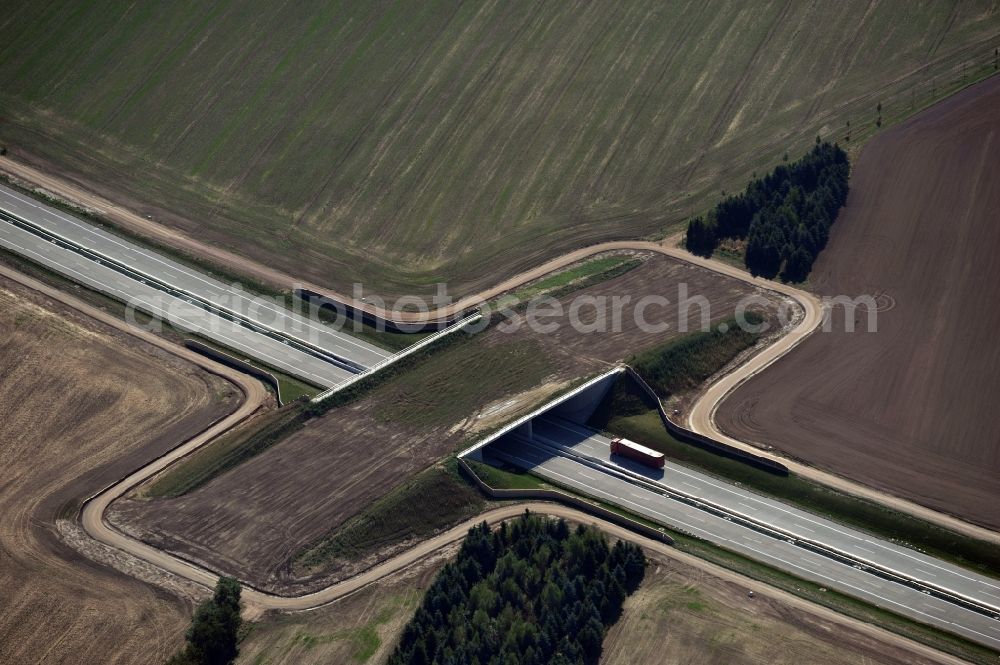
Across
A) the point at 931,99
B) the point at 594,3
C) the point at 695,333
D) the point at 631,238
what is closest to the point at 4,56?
the point at 594,3

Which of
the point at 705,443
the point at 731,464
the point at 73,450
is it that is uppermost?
the point at 705,443

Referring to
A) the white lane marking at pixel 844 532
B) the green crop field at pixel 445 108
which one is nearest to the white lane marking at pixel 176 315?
the green crop field at pixel 445 108

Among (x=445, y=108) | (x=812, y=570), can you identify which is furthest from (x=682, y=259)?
(x=812, y=570)

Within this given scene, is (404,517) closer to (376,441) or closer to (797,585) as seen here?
(376,441)

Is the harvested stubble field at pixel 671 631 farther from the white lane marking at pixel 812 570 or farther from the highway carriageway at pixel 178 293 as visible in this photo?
the highway carriageway at pixel 178 293

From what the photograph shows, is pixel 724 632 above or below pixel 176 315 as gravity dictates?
below

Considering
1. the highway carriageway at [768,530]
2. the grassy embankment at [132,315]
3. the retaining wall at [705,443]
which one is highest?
the retaining wall at [705,443]

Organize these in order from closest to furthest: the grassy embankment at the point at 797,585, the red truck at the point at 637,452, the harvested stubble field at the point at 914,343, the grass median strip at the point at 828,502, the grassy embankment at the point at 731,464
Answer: the grassy embankment at the point at 797,585 → the grass median strip at the point at 828,502 → the grassy embankment at the point at 731,464 → the harvested stubble field at the point at 914,343 → the red truck at the point at 637,452
